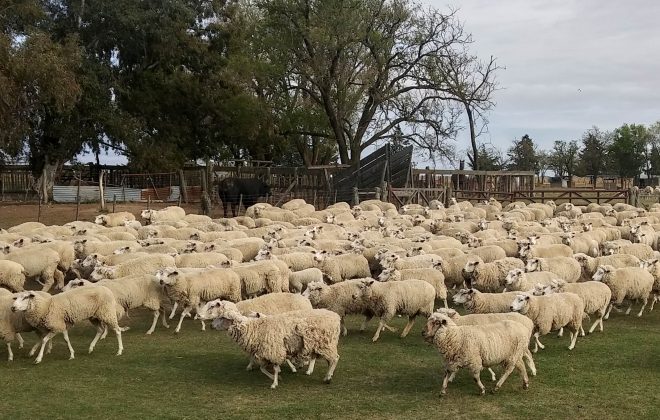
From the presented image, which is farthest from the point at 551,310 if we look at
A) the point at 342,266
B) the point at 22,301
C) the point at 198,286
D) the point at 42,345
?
the point at 22,301

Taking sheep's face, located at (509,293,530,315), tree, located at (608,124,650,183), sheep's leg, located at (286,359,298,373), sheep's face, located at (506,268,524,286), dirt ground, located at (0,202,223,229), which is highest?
tree, located at (608,124,650,183)

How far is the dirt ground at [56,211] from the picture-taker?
27.6 metres

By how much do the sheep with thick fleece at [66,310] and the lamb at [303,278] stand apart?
136 inches

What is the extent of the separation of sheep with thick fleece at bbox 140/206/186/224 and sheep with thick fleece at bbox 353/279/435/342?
1090 cm

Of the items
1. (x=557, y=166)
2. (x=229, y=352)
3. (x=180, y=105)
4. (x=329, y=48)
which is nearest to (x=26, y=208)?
(x=180, y=105)

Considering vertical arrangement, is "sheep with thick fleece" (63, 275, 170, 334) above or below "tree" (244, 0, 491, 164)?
below

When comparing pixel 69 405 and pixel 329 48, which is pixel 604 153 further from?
pixel 69 405

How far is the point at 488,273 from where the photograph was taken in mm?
13062

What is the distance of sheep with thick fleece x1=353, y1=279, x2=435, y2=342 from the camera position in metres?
11.1

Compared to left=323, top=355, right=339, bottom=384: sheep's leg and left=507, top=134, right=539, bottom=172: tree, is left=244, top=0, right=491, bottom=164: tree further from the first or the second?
left=507, top=134, right=539, bottom=172: tree

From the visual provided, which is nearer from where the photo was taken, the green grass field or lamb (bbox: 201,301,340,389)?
the green grass field

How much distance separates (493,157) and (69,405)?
78.6 metres

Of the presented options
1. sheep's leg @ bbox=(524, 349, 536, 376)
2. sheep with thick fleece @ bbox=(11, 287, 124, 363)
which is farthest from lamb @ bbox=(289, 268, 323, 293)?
sheep's leg @ bbox=(524, 349, 536, 376)

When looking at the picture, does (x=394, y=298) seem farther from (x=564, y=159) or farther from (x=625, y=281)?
(x=564, y=159)
